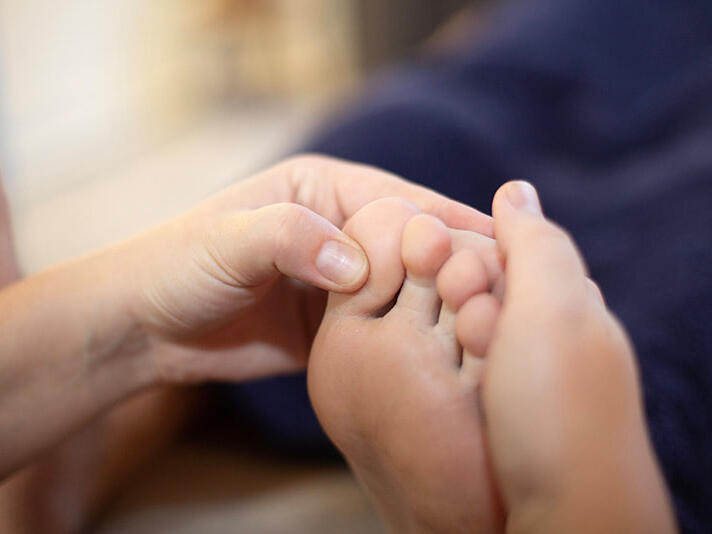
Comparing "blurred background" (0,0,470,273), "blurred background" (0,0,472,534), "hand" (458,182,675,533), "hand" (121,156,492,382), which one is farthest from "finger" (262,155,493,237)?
"blurred background" (0,0,470,273)

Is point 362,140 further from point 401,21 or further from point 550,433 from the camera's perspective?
point 401,21

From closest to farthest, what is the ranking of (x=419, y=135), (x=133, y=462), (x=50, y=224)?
(x=133, y=462) → (x=419, y=135) → (x=50, y=224)

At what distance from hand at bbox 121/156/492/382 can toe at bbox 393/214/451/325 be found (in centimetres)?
3

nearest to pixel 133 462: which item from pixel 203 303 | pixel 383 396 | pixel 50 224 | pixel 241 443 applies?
pixel 241 443

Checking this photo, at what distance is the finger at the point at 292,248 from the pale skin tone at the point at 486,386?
1 cm

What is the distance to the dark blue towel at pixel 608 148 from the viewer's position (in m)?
0.53

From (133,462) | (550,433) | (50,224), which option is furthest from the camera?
(50,224)

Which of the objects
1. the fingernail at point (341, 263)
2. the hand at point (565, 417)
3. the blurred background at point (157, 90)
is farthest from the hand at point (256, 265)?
the blurred background at point (157, 90)

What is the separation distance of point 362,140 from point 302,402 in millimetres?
271

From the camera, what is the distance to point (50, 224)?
5.70 feet

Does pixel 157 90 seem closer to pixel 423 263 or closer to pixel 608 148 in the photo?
pixel 608 148

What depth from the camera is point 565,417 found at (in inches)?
12.7

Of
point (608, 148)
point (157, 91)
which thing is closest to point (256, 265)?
point (608, 148)

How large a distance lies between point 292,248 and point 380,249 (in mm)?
53
